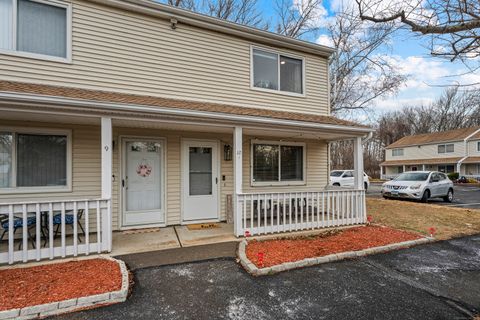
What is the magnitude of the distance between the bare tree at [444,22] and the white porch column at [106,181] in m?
4.78

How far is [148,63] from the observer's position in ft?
20.4

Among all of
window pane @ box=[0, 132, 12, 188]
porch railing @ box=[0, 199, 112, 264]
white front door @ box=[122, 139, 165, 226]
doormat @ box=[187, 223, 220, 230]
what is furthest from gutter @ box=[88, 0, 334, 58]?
doormat @ box=[187, 223, 220, 230]

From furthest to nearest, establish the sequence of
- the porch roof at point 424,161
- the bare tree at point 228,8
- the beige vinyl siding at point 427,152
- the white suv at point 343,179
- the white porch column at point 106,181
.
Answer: the porch roof at point 424,161 < the beige vinyl siding at point 427,152 < the white suv at point 343,179 < the bare tree at point 228,8 < the white porch column at point 106,181

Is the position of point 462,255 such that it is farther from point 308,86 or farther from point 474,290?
point 308,86

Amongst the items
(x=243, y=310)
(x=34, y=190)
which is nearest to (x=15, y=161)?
(x=34, y=190)

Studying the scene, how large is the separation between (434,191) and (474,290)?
1035 cm

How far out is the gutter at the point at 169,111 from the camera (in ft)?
12.9

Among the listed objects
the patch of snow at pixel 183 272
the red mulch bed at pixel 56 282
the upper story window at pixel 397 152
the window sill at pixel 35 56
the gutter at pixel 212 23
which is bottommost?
the patch of snow at pixel 183 272

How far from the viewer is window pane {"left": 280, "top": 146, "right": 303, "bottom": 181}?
773 centimetres

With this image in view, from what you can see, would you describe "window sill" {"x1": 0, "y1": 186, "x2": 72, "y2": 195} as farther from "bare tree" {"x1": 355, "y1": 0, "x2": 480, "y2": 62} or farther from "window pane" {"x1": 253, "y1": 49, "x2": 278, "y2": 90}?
"bare tree" {"x1": 355, "y1": 0, "x2": 480, "y2": 62}

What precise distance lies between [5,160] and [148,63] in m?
3.61

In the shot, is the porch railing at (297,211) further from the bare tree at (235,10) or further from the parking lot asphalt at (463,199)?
the bare tree at (235,10)

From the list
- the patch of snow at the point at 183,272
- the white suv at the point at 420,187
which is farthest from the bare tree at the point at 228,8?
the patch of snow at the point at 183,272

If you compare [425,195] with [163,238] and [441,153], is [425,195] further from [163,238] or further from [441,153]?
[441,153]
